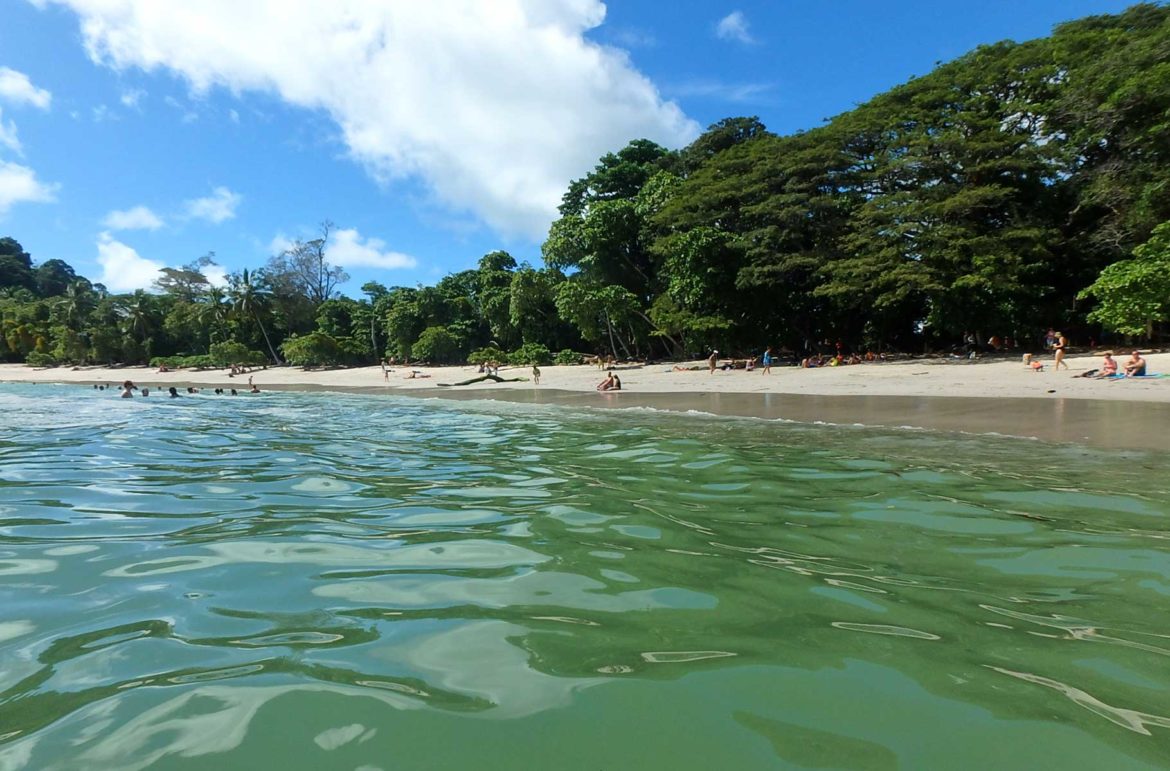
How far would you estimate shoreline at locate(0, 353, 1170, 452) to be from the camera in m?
10.4

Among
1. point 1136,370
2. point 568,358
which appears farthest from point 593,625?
point 568,358

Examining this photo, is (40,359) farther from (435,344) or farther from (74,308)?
(435,344)

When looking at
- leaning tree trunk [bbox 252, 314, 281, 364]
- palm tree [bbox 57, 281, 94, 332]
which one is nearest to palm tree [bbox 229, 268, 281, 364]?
leaning tree trunk [bbox 252, 314, 281, 364]

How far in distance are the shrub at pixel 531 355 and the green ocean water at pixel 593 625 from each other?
34.8m

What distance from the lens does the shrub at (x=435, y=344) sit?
46.8 m

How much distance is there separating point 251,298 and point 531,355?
1380 inches

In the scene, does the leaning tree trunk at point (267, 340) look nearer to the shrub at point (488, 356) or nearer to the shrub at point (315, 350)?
the shrub at point (315, 350)

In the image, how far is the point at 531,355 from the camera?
4097cm

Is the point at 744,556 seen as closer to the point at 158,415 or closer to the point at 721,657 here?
the point at 721,657

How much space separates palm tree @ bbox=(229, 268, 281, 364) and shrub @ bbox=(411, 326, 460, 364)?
832 inches

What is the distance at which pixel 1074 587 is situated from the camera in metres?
3.12

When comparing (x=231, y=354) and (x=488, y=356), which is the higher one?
(x=231, y=354)

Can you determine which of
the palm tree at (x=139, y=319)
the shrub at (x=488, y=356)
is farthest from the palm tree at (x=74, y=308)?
the shrub at (x=488, y=356)

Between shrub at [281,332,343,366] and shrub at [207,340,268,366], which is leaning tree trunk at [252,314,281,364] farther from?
shrub at [281,332,343,366]
